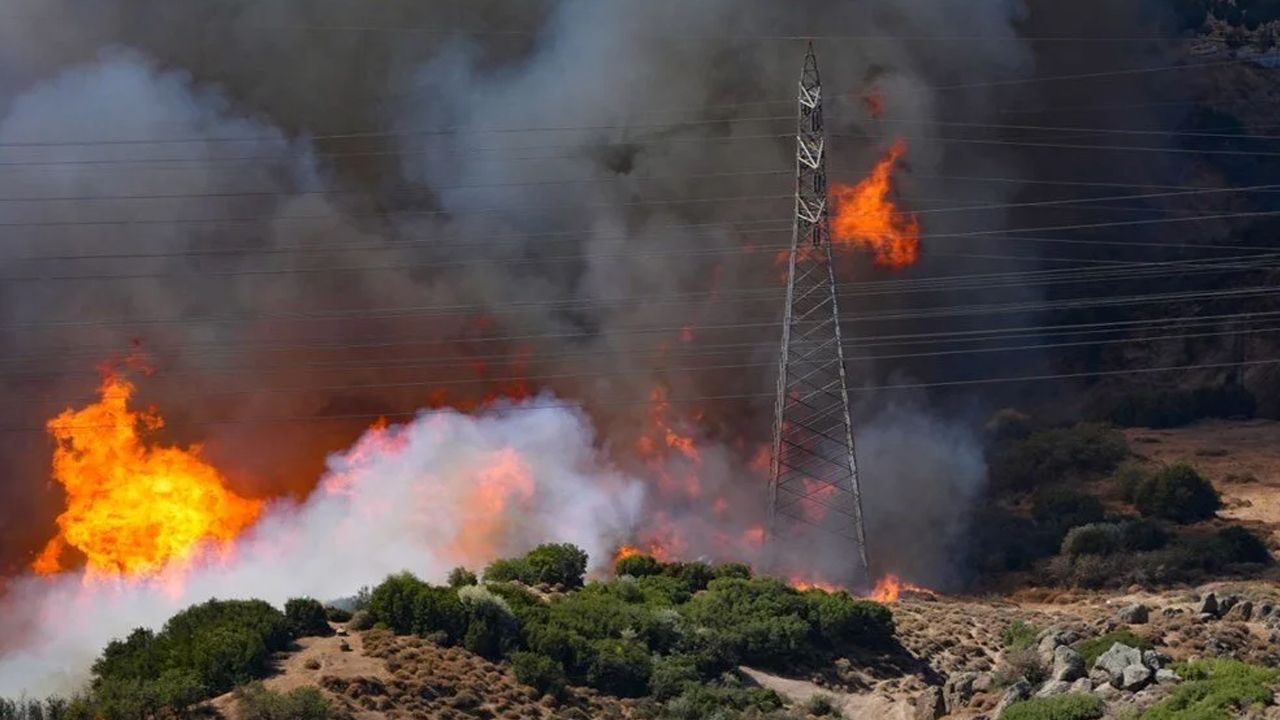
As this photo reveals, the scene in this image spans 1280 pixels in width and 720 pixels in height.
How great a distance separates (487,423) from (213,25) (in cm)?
2294

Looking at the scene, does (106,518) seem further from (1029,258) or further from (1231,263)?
(1231,263)

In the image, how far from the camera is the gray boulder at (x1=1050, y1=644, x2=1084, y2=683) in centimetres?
6631

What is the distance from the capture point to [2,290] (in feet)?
302

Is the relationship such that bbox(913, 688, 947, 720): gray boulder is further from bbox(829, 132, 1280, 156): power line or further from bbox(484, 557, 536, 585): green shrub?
bbox(829, 132, 1280, 156): power line

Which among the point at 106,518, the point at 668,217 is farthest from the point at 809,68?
the point at 106,518

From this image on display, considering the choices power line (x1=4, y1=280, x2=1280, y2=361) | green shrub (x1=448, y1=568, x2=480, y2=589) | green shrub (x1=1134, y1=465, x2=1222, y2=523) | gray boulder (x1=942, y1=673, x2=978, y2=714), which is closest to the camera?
gray boulder (x1=942, y1=673, x2=978, y2=714)

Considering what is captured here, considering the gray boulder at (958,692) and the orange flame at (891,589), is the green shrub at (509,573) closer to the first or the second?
the orange flame at (891,589)

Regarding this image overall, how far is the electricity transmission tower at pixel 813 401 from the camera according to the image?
8456cm

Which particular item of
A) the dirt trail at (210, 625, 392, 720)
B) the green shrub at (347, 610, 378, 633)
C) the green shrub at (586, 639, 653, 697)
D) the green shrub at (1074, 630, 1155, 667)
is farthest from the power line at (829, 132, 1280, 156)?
the dirt trail at (210, 625, 392, 720)

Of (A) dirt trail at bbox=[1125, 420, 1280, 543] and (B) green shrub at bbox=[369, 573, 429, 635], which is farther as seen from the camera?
(A) dirt trail at bbox=[1125, 420, 1280, 543]

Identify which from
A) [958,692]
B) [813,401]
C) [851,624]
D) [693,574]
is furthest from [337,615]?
[813,401]

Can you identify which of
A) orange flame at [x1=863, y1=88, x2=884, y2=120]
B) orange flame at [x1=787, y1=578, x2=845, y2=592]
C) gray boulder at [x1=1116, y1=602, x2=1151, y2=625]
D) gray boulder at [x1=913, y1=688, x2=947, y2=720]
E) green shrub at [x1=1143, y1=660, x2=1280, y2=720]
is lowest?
green shrub at [x1=1143, y1=660, x2=1280, y2=720]

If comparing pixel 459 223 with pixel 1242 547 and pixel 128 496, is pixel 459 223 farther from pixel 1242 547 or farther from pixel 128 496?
pixel 1242 547

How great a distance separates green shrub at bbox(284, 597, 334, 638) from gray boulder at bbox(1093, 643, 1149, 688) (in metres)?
22.7
